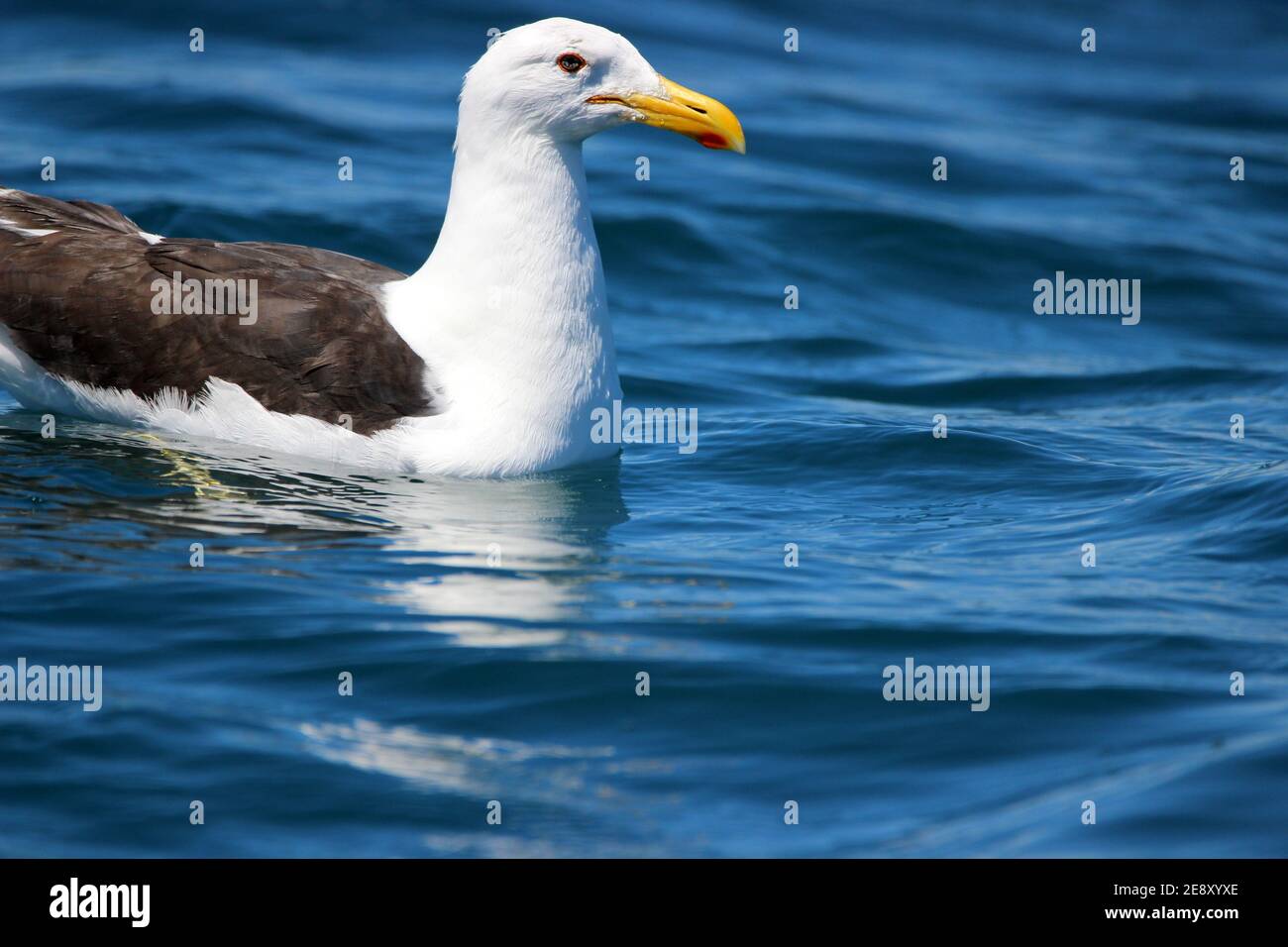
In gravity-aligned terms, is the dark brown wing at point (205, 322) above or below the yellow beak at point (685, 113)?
below

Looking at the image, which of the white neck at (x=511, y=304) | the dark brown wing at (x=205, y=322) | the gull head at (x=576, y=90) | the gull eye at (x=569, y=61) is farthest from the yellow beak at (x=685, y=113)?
the dark brown wing at (x=205, y=322)

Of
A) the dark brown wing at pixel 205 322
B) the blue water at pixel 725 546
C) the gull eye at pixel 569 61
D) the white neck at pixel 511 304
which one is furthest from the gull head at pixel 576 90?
the blue water at pixel 725 546

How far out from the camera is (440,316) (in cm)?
827

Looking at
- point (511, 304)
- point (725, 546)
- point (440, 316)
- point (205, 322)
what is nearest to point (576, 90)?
point (511, 304)

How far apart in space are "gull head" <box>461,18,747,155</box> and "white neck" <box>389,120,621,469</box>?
11 cm

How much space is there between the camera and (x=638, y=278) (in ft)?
43.9

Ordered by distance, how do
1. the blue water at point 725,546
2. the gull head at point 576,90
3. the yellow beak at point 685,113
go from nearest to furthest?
the blue water at point 725,546 → the gull head at point 576,90 → the yellow beak at point 685,113

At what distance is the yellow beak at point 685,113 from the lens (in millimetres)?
8141

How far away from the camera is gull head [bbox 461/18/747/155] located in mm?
8039

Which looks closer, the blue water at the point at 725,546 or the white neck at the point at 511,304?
the blue water at the point at 725,546

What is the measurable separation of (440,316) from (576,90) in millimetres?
1261

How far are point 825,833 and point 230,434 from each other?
414cm

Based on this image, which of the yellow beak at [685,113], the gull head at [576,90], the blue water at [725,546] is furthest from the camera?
the yellow beak at [685,113]

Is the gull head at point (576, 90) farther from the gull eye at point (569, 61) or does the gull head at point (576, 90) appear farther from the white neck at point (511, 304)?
the white neck at point (511, 304)
